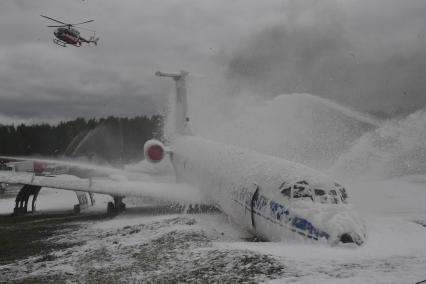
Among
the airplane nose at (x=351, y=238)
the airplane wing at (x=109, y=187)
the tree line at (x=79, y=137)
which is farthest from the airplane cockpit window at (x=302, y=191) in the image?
the tree line at (x=79, y=137)

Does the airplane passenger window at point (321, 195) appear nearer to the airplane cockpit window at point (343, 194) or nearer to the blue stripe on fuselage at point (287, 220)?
the airplane cockpit window at point (343, 194)

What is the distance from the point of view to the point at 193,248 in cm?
1156

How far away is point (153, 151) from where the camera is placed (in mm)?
24203

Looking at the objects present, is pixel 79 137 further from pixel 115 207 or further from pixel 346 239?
pixel 346 239

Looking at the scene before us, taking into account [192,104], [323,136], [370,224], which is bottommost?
[370,224]

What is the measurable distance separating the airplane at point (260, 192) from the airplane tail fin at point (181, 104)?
7776 millimetres

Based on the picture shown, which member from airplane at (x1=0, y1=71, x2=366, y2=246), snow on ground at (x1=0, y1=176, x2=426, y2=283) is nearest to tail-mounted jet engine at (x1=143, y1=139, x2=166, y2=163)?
airplane at (x1=0, y1=71, x2=366, y2=246)

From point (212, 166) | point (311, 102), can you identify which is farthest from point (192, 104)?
point (212, 166)

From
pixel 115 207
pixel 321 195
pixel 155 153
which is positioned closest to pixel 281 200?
pixel 321 195

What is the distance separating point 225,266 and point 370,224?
16.8 feet

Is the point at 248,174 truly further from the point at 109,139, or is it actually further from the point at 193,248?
the point at 109,139

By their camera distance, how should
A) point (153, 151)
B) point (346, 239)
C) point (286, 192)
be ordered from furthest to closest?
point (153, 151), point (286, 192), point (346, 239)

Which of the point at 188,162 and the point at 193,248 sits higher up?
the point at 188,162

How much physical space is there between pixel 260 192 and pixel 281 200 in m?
1.10
